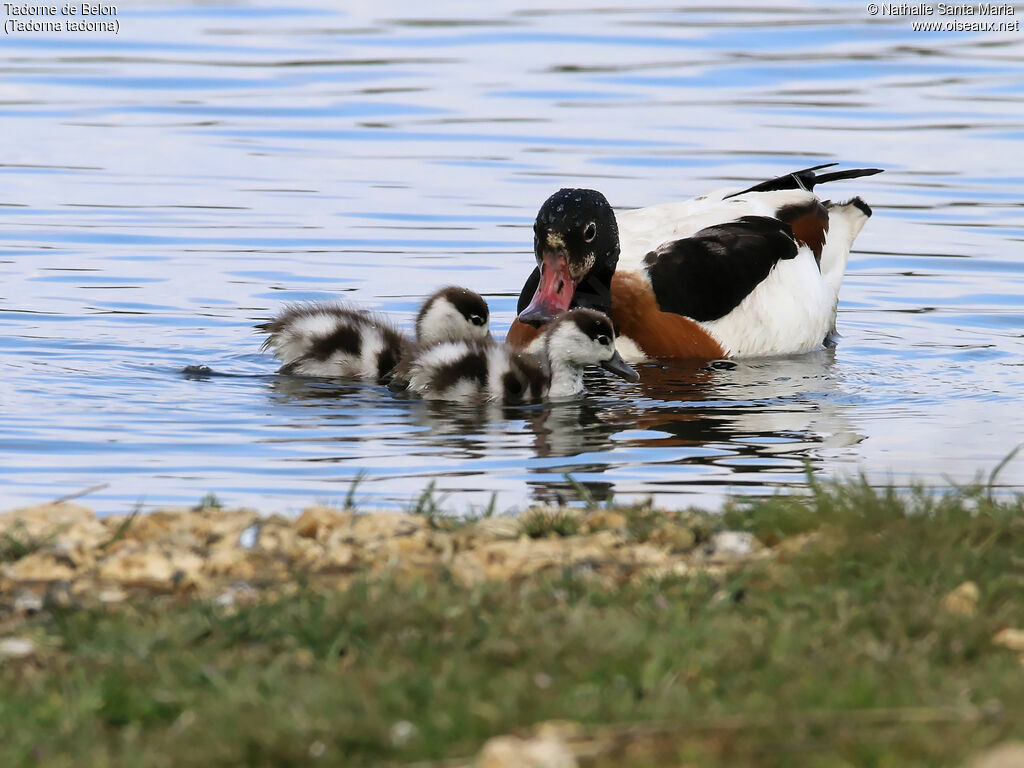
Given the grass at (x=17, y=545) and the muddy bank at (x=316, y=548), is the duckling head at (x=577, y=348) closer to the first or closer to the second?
the muddy bank at (x=316, y=548)

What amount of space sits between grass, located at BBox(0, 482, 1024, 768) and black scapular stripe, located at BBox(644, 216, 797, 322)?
494 centimetres

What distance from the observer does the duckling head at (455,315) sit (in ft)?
29.3

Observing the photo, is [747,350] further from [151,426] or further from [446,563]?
[446,563]

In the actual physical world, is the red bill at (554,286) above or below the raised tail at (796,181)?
below

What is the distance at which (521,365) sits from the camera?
827cm

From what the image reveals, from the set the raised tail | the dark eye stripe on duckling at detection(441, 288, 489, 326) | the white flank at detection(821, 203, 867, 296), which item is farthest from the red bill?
the white flank at detection(821, 203, 867, 296)

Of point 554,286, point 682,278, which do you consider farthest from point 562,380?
point 682,278

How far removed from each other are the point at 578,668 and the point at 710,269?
6173mm

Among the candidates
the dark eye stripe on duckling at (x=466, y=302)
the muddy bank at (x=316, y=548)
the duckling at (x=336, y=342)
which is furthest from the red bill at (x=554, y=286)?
the muddy bank at (x=316, y=548)

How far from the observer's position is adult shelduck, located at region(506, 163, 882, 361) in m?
9.38

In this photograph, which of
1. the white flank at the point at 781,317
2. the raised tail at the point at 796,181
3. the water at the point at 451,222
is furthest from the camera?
the raised tail at the point at 796,181

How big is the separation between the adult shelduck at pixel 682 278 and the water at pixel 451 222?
0.85 ft

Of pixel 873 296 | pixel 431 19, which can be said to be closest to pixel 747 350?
pixel 873 296

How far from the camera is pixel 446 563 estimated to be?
179 inches
